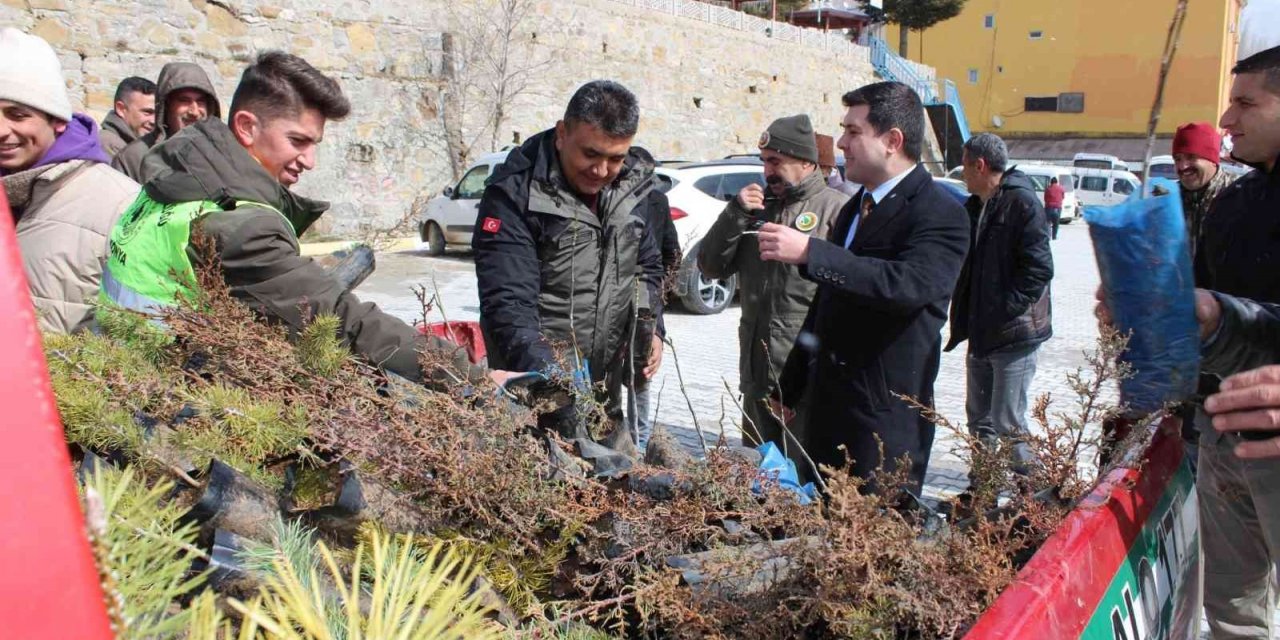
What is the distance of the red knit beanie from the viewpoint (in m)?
4.93

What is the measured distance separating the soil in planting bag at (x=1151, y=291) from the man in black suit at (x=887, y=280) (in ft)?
3.44

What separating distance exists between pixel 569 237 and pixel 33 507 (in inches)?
102

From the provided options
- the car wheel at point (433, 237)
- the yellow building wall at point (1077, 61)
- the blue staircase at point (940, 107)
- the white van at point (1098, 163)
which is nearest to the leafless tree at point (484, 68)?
the car wheel at point (433, 237)

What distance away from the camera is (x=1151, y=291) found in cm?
175

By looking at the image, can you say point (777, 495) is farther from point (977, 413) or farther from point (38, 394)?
point (977, 413)

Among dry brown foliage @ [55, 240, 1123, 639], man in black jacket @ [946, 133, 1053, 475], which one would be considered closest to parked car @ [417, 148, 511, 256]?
man in black jacket @ [946, 133, 1053, 475]

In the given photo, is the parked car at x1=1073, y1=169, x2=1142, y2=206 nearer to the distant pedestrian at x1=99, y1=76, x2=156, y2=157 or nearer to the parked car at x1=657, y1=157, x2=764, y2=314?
the parked car at x1=657, y1=157, x2=764, y2=314

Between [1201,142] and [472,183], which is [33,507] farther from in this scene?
[472,183]

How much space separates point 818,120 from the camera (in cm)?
2772

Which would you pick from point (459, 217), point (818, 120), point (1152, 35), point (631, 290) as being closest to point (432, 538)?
point (631, 290)

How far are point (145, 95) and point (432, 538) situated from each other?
5462 mm

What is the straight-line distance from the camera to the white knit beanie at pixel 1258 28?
2.31 m

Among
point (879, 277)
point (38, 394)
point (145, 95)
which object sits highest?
point (145, 95)

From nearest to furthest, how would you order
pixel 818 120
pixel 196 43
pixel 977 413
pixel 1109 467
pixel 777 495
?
1. pixel 777 495
2. pixel 1109 467
3. pixel 977 413
4. pixel 196 43
5. pixel 818 120
